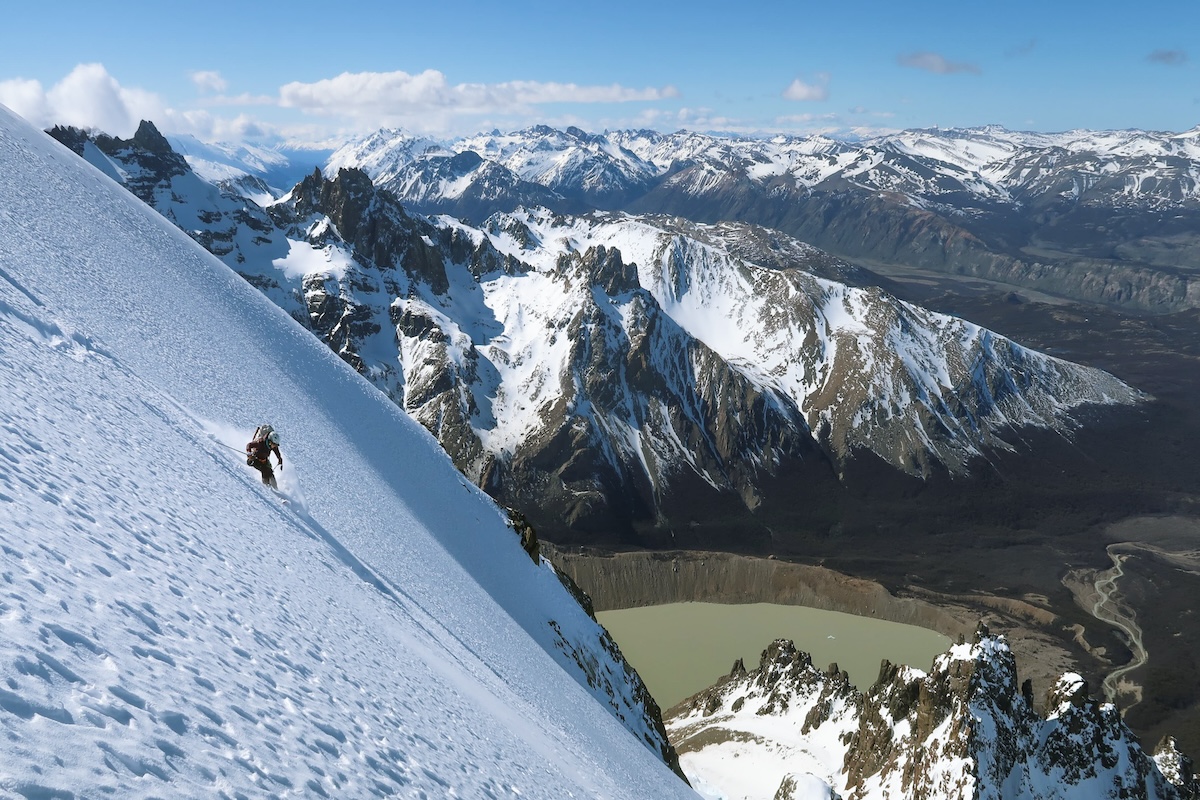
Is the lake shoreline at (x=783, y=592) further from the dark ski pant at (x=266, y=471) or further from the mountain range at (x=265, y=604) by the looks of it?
the dark ski pant at (x=266, y=471)

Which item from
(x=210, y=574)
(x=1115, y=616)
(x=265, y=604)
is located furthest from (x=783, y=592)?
(x=210, y=574)


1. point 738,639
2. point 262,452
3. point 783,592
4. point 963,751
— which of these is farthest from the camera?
point 783,592

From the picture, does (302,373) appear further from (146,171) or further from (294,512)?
(146,171)

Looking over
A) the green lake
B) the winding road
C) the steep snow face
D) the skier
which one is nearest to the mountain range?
the steep snow face

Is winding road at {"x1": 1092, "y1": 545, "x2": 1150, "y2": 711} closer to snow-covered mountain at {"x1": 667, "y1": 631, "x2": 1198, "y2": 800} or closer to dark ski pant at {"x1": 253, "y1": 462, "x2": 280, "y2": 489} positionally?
snow-covered mountain at {"x1": 667, "y1": 631, "x2": 1198, "y2": 800}

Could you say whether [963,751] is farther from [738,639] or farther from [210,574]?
[738,639]

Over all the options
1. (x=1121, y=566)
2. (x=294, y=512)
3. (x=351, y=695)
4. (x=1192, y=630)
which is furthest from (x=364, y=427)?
(x=1121, y=566)
